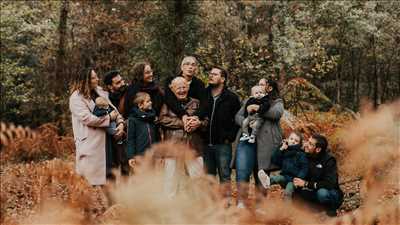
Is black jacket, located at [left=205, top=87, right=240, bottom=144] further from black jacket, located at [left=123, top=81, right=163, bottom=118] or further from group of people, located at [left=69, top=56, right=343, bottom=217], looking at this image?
black jacket, located at [left=123, top=81, right=163, bottom=118]

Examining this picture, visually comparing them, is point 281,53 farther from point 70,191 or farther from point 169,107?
point 70,191

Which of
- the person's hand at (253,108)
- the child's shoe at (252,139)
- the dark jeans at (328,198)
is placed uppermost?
the person's hand at (253,108)

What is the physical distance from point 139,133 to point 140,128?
2.4 inches

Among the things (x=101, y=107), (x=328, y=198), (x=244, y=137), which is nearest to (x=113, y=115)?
(x=101, y=107)

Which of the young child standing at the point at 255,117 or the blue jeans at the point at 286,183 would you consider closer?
the blue jeans at the point at 286,183

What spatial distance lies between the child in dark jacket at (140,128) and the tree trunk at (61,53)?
530 inches

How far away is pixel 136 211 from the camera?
1.58 meters

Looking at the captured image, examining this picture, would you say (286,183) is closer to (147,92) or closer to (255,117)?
(255,117)

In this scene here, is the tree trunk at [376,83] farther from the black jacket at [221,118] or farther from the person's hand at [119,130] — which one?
the person's hand at [119,130]

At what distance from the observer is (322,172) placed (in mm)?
5855

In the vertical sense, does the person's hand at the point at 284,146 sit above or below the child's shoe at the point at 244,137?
below

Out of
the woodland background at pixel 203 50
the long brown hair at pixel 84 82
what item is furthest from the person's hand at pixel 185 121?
the woodland background at pixel 203 50

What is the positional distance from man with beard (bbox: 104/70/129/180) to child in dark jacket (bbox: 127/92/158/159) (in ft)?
0.84

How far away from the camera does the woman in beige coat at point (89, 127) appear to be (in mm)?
6027
